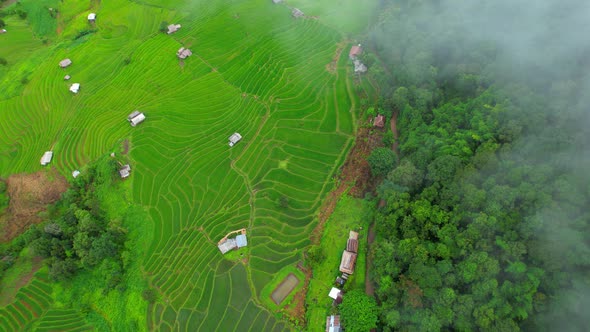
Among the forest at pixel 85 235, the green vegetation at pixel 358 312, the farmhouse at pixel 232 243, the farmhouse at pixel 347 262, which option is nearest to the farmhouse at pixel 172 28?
the forest at pixel 85 235

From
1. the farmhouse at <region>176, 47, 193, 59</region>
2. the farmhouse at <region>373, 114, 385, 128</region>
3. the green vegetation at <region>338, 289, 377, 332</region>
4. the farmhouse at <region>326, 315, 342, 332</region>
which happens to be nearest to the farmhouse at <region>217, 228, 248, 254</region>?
the farmhouse at <region>326, 315, 342, 332</region>

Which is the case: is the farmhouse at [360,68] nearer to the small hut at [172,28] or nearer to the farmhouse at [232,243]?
the farmhouse at [232,243]

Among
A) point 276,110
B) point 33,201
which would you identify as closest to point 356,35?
point 276,110

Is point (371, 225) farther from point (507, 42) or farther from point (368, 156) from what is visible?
point (507, 42)

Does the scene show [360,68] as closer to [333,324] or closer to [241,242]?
[241,242]

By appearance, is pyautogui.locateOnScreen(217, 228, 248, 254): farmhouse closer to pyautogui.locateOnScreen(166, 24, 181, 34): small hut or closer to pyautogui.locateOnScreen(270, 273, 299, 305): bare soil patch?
pyautogui.locateOnScreen(270, 273, 299, 305): bare soil patch
